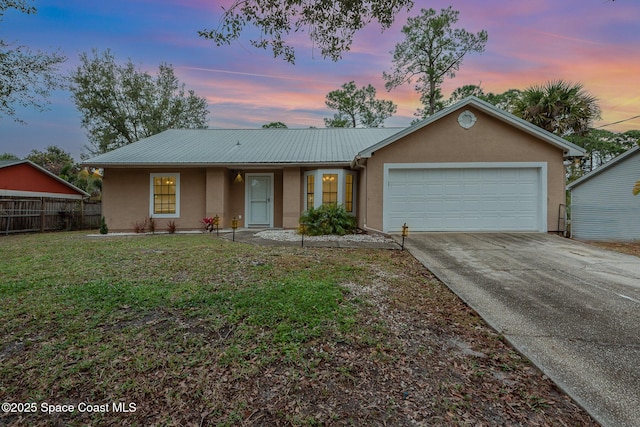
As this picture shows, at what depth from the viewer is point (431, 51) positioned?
20641mm

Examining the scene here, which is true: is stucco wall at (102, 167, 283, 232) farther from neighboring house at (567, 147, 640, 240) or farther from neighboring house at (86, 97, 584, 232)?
neighboring house at (567, 147, 640, 240)

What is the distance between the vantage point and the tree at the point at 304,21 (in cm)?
464

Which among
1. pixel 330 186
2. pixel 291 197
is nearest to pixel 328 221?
pixel 330 186

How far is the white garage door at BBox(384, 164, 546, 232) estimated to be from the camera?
925 centimetres

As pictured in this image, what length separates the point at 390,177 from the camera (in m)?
9.47

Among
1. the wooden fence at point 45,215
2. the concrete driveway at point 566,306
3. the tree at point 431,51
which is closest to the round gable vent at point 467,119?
the concrete driveway at point 566,306

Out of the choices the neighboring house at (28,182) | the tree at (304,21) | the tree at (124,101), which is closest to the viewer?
the tree at (304,21)

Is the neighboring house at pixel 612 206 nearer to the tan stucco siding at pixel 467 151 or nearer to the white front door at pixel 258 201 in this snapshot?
the tan stucco siding at pixel 467 151

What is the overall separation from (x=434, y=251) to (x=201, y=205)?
9.03 meters

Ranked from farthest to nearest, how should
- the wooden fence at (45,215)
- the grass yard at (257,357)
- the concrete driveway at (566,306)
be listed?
the wooden fence at (45,215), the concrete driveway at (566,306), the grass yard at (257,357)

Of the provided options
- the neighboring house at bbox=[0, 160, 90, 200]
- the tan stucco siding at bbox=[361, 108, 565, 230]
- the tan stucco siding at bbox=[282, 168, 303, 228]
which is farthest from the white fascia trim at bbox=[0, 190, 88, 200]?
the tan stucco siding at bbox=[361, 108, 565, 230]

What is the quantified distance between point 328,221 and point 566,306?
6.69 metres

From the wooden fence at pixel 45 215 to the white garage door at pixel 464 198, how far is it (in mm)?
15700

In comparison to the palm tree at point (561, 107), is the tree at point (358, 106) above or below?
above
